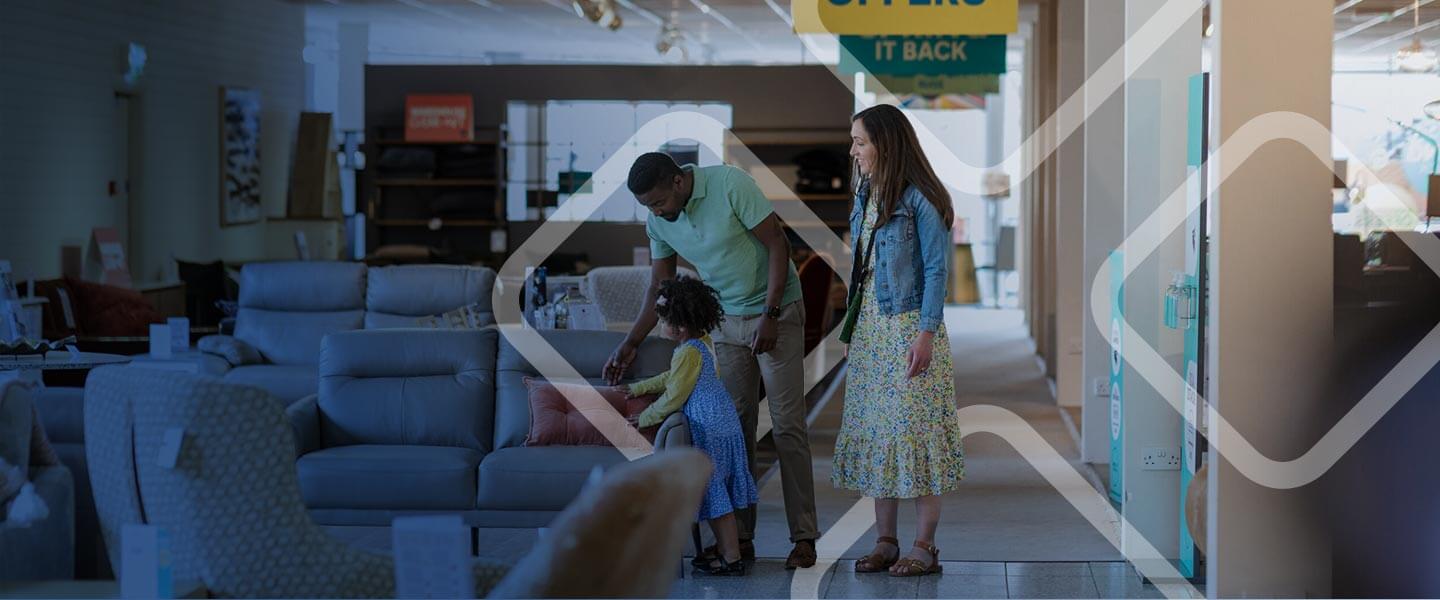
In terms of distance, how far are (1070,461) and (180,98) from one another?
7754 mm

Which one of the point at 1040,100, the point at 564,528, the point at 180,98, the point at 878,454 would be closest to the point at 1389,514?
the point at 878,454

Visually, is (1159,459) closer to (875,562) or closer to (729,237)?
(875,562)

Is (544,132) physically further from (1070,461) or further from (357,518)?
(357,518)

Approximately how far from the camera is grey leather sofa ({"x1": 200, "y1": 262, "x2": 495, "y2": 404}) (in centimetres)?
A: 823

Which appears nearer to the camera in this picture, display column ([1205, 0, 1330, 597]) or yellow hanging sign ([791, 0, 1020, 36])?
display column ([1205, 0, 1330, 597])

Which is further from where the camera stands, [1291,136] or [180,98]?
[180,98]

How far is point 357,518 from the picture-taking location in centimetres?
513

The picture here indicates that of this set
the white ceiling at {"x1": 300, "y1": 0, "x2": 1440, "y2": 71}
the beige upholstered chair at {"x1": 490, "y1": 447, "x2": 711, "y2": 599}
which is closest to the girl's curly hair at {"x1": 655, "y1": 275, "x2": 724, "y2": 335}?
the beige upholstered chair at {"x1": 490, "y1": 447, "x2": 711, "y2": 599}

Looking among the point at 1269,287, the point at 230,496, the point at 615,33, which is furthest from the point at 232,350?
the point at 615,33

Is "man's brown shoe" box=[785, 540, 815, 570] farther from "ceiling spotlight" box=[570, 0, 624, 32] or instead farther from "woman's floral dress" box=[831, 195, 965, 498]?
"ceiling spotlight" box=[570, 0, 624, 32]

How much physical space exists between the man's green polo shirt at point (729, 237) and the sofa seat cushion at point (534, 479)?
2.26 feet

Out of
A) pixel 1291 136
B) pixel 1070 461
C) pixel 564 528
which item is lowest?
pixel 1070 461

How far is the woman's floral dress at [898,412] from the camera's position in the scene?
489 centimetres

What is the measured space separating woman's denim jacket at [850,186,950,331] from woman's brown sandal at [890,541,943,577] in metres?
0.74
